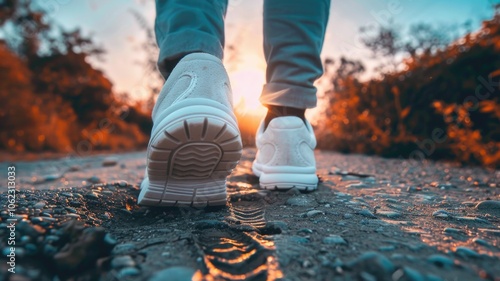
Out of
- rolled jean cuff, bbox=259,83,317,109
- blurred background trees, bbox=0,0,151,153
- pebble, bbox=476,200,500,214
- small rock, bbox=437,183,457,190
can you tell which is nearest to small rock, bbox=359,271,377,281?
pebble, bbox=476,200,500,214

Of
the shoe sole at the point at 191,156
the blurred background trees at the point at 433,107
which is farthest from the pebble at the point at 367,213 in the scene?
the blurred background trees at the point at 433,107

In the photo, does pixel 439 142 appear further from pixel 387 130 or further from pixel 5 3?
pixel 5 3

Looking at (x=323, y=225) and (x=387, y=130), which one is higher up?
(x=387, y=130)

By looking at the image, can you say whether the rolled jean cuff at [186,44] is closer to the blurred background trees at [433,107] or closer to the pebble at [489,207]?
the pebble at [489,207]

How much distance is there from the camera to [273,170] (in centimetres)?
168

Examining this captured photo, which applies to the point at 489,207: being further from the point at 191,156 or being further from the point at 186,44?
the point at 186,44

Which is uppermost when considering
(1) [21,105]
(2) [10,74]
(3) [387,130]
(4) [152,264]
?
(2) [10,74]

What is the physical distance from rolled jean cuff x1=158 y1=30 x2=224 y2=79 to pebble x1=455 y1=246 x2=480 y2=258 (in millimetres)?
1071

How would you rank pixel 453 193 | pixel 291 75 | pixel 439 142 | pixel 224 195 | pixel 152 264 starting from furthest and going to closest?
pixel 439 142
pixel 453 193
pixel 291 75
pixel 224 195
pixel 152 264

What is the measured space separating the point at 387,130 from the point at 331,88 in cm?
364

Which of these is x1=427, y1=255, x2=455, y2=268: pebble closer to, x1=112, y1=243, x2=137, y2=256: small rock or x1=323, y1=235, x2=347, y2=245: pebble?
x1=323, y1=235, x2=347, y2=245: pebble

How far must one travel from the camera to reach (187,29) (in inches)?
51.7

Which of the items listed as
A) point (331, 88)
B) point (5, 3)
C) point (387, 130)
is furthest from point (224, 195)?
point (5, 3)

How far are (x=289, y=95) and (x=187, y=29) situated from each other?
60cm
